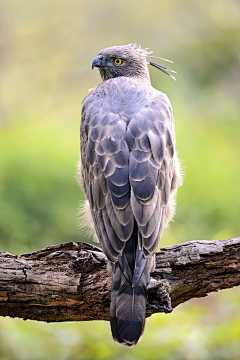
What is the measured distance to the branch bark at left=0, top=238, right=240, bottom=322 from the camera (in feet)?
11.9

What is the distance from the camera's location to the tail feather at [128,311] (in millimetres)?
3138

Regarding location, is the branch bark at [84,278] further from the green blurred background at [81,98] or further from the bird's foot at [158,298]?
the green blurred background at [81,98]

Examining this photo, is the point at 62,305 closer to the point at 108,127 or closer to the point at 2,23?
the point at 108,127

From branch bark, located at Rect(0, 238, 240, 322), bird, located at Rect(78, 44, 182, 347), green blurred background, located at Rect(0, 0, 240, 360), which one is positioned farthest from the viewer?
green blurred background, located at Rect(0, 0, 240, 360)

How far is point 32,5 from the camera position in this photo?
8.04m

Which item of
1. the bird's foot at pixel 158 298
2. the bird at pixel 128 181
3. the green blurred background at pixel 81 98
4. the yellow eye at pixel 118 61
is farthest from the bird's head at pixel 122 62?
the bird's foot at pixel 158 298

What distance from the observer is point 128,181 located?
358 cm

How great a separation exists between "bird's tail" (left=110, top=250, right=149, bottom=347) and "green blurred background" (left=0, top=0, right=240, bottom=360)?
10.6ft

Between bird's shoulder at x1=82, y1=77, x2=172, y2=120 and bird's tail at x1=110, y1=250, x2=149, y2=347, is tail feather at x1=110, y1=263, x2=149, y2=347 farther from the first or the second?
bird's shoulder at x1=82, y1=77, x2=172, y2=120

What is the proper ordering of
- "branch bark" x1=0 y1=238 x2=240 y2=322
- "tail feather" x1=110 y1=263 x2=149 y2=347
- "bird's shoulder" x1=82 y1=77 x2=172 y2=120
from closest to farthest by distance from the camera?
"tail feather" x1=110 y1=263 x2=149 y2=347, "branch bark" x1=0 y1=238 x2=240 y2=322, "bird's shoulder" x1=82 y1=77 x2=172 y2=120

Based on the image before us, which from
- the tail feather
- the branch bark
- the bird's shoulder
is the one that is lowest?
the tail feather

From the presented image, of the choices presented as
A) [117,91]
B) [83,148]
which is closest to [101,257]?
[83,148]

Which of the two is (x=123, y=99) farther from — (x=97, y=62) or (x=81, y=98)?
(x=81, y=98)

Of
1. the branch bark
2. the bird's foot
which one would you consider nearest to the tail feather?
the bird's foot
